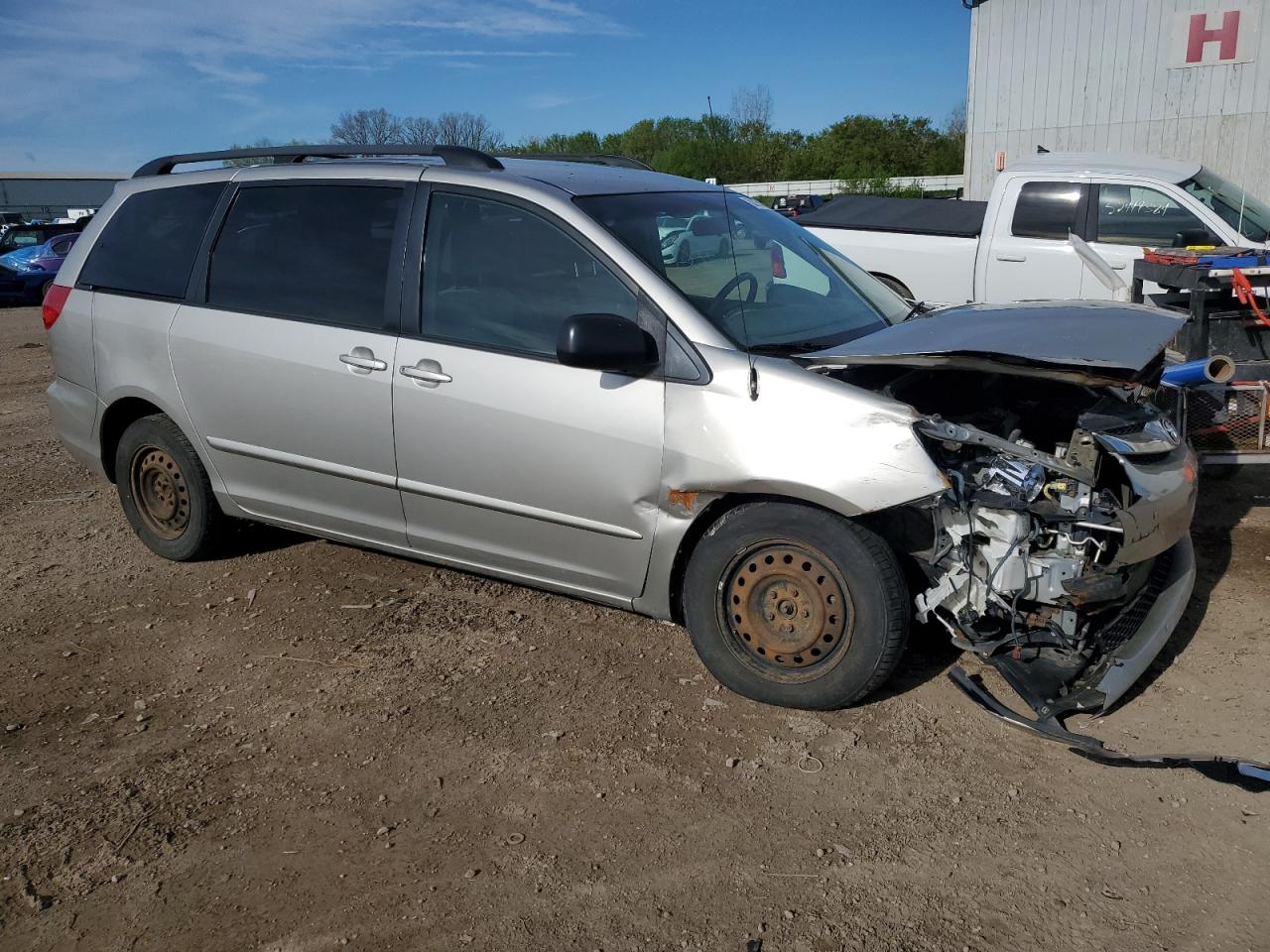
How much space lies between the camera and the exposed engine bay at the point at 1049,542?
3520 millimetres

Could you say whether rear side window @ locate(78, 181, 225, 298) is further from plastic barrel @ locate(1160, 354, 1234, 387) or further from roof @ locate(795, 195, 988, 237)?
roof @ locate(795, 195, 988, 237)

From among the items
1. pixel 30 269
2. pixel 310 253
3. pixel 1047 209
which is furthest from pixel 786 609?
pixel 30 269

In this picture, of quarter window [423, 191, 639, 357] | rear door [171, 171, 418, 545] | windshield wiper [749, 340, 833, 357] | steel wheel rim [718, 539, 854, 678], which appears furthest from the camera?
rear door [171, 171, 418, 545]

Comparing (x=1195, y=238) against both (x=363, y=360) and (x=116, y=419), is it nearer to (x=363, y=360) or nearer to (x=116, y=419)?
(x=363, y=360)

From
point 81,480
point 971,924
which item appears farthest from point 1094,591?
point 81,480

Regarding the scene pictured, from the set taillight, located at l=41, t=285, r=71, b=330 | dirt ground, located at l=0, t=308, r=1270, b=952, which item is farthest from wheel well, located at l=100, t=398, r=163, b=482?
dirt ground, located at l=0, t=308, r=1270, b=952

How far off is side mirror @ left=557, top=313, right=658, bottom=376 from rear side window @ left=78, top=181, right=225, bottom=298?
2300 mm

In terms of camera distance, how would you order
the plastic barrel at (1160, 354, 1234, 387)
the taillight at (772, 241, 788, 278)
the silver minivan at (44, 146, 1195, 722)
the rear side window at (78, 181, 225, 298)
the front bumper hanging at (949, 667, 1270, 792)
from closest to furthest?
the front bumper hanging at (949, 667, 1270, 792)
the silver minivan at (44, 146, 1195, 722)
the taillight at (772, 241, 788, 278)
the plastic barrel at (1160, 354, 1234, 387)
the rear side window at (78, 181, 225, 298)

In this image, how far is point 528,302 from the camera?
4.11 metres

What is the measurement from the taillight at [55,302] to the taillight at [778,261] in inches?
140

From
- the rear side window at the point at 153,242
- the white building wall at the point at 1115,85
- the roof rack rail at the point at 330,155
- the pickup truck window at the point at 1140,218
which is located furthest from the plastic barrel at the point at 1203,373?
the white building wall at the point at 1115,85

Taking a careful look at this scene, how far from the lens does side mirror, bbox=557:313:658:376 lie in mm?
3676

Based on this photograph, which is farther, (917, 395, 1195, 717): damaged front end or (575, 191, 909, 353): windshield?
(575, 191, 909, 353): windshield

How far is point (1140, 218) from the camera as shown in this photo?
890cm
